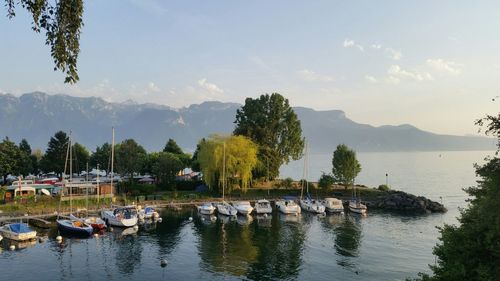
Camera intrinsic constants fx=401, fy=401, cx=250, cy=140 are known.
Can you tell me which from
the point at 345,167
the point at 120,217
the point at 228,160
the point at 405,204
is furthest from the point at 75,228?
the point at 405,204

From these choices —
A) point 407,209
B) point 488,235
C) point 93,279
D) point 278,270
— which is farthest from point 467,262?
point 407,209

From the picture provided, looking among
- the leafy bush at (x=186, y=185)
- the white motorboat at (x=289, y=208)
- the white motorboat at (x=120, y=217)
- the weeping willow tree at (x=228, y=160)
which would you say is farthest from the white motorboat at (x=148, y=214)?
the leafy bush at (x=186, y=185)

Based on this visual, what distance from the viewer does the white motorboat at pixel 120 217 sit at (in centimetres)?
6000

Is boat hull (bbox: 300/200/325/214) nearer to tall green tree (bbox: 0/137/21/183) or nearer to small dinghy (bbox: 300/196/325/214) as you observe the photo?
small dinghy (bbox: 300/196/325/214)

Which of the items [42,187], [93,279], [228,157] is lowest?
[93,279]

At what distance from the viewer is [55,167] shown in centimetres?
10169

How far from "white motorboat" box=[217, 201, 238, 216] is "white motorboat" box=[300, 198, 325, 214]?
14.0m

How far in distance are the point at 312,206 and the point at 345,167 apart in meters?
20.0

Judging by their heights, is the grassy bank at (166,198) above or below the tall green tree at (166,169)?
below

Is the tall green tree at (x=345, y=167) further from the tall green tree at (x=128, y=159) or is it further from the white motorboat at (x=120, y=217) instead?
the white motorboat at (x=120, y=217)

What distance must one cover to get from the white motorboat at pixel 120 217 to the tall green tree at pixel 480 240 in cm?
4820

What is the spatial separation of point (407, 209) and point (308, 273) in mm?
47685

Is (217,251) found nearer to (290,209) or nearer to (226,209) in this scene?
(226,209)

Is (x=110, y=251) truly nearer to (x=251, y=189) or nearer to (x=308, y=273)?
(x=308, y=273)
